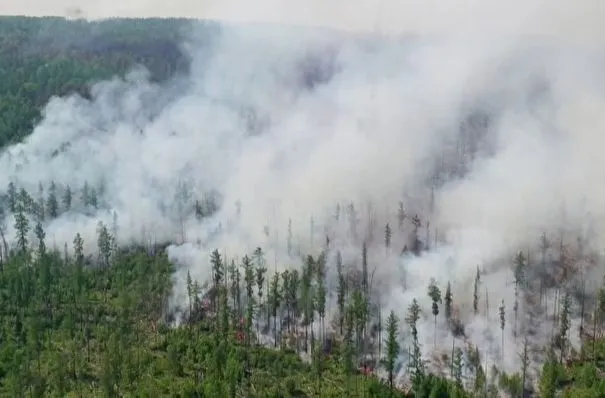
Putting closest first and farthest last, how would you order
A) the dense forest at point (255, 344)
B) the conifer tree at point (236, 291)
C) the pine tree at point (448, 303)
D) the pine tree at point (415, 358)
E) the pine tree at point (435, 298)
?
the dense forest at point (255, 344) → the pine tree at point (415, 358) → the pine tree at point (435, 298) → the pine tree at point (448, 303) → the conifer tree at point (236, 291)

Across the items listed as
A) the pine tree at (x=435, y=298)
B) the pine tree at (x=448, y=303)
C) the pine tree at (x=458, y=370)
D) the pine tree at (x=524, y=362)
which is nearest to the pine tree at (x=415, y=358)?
the pine tree at (x=435, y=298)

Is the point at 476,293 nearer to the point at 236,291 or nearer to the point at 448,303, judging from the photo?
the point at 448,303

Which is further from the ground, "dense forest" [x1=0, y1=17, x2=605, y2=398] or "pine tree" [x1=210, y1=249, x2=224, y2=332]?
"pine tree" [x1=210, y1=249, x2=224, y2=332]

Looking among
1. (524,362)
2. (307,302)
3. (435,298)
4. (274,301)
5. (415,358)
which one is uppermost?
(435,298)

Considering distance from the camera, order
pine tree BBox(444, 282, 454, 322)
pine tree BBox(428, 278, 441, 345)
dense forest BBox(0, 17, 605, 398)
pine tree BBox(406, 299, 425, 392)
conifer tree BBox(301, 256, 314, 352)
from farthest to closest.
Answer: pine tree BBox(444, 282, 454, 322), conifer tree BBox(301, 256, 314, 352), pine tree BBox(428, 278, 441, 345), pine tree BBox(406, 299, 425, 392), dense forest BBox(0, 17, 605, 398)

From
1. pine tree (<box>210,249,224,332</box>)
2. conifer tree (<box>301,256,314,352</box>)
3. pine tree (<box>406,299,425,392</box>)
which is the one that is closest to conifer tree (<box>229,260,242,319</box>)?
pine tree (<box>210,249,224,332</box>)

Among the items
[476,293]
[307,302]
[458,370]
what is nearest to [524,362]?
[458,370]

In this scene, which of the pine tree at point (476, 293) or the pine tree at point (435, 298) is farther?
the pine tree at point (476, 293)

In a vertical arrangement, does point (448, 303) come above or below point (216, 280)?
below

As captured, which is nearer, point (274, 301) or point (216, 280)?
point (274, 301)

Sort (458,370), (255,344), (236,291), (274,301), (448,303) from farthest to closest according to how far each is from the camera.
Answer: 1. (236,291)
2. (448,303)
3. (274,301)
4. (255,344)
5. (458,370)

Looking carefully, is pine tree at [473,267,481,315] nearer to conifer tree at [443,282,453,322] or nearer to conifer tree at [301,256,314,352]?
conifer tree at [443,282,453,322]

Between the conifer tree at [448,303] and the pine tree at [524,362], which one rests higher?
the conifer tree at [448,303]

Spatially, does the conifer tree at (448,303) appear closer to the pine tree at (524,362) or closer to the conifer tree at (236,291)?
the pine tree at (524,362)
